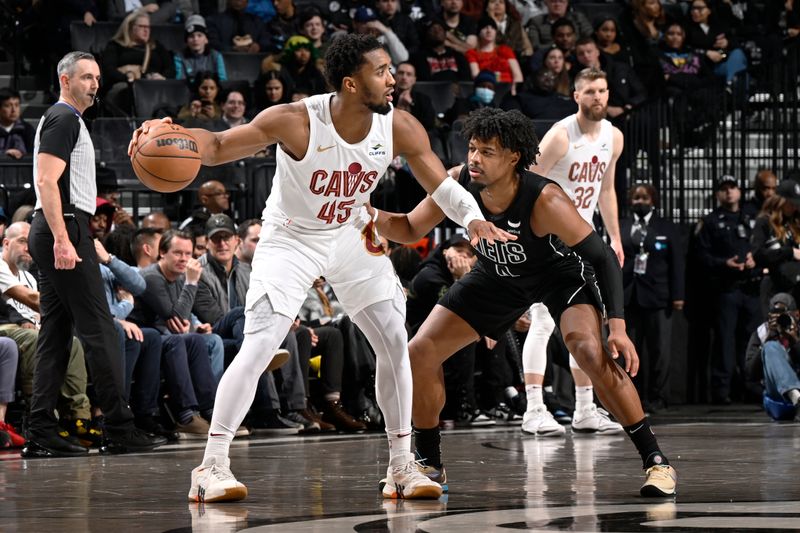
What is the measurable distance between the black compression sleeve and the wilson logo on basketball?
1.71 meters

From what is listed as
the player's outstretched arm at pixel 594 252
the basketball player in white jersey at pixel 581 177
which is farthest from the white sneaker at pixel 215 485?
the basketball player in white jersey at pixel 581 177

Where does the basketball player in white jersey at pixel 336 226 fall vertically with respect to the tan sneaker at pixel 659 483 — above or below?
above

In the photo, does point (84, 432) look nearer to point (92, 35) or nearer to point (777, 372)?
point (777, 372)

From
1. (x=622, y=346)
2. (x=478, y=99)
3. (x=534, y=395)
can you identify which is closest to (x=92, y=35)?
(x=478, y=99)

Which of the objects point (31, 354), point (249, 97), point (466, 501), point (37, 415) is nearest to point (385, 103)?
point (466, 501)

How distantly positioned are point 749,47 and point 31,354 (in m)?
10.3

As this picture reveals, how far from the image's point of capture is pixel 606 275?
5594mm

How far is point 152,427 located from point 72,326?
156 cm

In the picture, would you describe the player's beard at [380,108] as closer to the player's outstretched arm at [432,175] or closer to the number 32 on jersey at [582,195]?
the player's outstretched arm at [432,175]

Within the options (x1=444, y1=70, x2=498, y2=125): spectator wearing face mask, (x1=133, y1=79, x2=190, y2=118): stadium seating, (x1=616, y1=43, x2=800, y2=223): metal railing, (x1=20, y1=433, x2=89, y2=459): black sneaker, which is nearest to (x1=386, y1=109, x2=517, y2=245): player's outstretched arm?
(x1=20, y1=433, x2=89, y2=459): black sneaker

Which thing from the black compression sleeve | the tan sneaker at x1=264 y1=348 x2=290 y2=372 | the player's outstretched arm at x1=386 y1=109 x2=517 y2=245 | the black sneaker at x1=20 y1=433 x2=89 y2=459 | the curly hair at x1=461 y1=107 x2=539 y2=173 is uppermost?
the curly hair at x1=461 y1=107 x2=539 y2=173

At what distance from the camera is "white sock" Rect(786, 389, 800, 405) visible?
397 inches

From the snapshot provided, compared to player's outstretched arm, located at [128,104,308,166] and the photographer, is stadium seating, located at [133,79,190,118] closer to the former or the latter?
the photographer

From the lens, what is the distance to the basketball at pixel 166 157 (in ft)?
16.5
